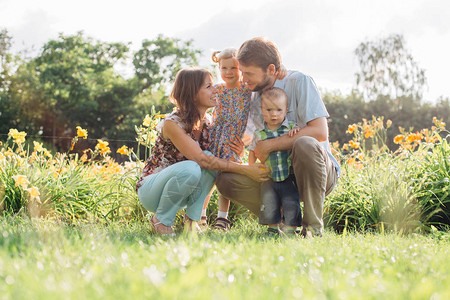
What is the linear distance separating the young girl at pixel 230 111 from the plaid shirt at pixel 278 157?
180mm

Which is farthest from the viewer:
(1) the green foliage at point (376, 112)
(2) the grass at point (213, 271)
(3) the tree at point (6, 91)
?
(3) the tree at point (6, 91)

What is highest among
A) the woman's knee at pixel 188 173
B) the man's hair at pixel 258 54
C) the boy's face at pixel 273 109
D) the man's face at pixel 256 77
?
the man's hair at pixel 258 54

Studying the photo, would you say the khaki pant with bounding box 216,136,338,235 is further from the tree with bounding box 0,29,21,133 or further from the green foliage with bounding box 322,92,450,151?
the tree with bounding box 0,29,21,133

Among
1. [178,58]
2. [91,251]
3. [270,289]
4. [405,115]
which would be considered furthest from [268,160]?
[178,58]

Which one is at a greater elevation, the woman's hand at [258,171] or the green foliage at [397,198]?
the woman's hand at [258,171]

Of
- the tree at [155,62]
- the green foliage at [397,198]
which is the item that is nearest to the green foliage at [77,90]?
the tree at [155,62]

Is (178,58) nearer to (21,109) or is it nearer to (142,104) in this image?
(142,104)

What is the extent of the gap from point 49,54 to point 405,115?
17155 mm

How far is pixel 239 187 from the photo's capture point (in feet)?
10.6

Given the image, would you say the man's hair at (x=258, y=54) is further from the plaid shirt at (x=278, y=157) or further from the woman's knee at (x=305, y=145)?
the woman's knee at (x=305, y=145)

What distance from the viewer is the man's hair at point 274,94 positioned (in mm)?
3045

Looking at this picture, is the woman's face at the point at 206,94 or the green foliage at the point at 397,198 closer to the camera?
the woman's face at the point at 206,94

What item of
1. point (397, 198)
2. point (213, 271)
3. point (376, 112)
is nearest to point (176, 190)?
point (213, 271)

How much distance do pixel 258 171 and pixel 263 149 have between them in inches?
6.4
